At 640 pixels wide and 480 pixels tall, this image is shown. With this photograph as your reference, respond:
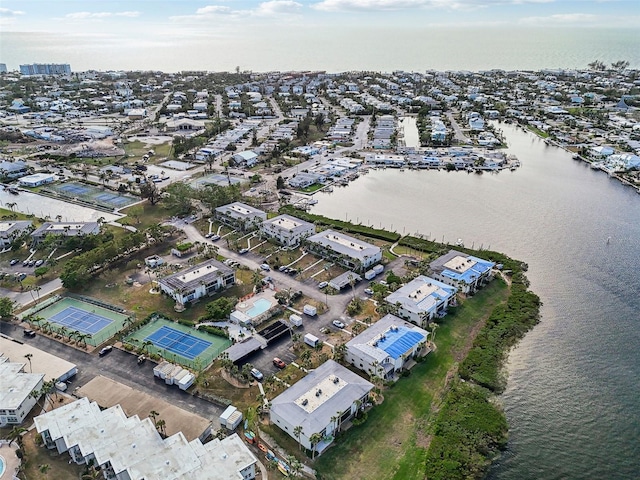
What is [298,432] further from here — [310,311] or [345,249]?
[345,249]

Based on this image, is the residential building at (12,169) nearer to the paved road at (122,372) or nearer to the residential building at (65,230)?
the residential building at (65,230)

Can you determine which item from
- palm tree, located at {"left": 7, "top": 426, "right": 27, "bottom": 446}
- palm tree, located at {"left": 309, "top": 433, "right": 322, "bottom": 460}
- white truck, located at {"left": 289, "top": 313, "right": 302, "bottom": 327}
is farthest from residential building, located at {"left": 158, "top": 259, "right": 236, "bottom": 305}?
palm tree, located at {"left": 309, "top": 433, "right": 322, "bottom": 460}

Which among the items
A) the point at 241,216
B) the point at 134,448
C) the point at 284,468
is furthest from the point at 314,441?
the point at 241,216

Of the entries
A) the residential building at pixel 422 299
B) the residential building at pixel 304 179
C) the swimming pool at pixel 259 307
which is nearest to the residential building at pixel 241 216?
the residential building at pixel 304 179

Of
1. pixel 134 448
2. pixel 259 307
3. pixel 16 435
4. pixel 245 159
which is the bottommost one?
pixel 16 435

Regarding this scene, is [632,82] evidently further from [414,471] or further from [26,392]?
[26,392]

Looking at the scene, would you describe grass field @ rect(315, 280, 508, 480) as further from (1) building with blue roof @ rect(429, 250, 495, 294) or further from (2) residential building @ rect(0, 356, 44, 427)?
(2) residential building @ rect(0, 356, 44, 427)

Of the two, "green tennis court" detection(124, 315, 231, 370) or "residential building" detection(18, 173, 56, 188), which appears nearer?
"green tennis court" detection(124, 315, 231, 370)

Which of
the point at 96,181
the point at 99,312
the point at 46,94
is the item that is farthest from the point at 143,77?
the point at 99,312
